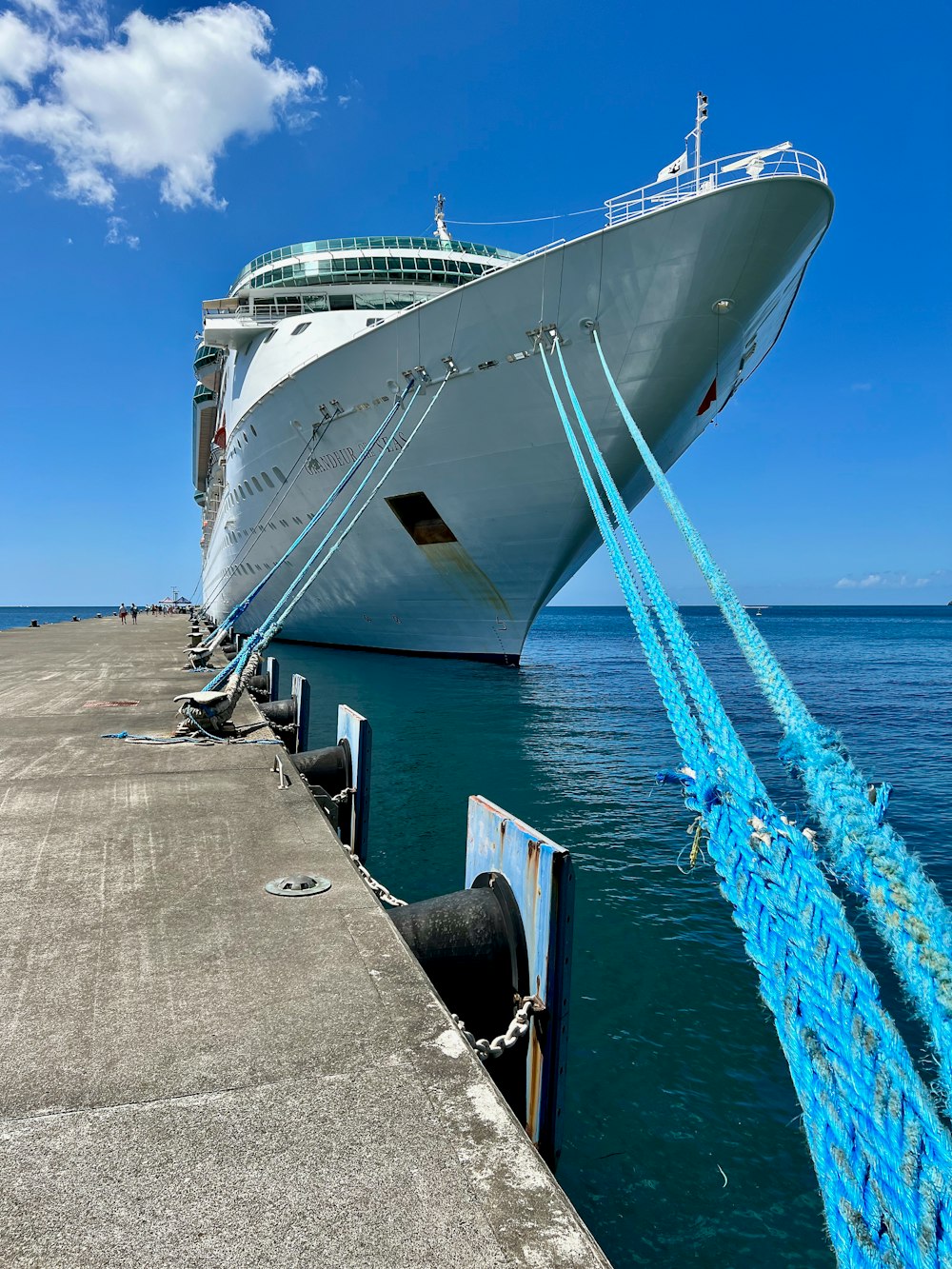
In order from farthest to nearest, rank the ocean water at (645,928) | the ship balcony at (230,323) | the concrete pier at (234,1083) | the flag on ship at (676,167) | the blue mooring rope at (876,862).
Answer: the ship balcony at (230,323) < the flag on ship at (676,167) < the blue mooring rope at (876,862) < the ocean water at (645,928) < the concrete pier at (234,1083)

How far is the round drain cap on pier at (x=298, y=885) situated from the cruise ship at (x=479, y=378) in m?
11.9

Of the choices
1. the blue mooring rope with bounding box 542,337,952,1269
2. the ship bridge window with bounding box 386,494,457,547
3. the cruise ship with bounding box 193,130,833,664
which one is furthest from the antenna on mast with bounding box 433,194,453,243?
the blue mooring rope with bounding box 542,337,952,1269

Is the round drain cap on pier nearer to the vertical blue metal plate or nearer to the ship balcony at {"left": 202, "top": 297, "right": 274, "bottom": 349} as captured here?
the vertical blue metal plate

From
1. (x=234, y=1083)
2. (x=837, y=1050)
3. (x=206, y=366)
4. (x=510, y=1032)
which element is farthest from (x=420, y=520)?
(x=206, y=366)

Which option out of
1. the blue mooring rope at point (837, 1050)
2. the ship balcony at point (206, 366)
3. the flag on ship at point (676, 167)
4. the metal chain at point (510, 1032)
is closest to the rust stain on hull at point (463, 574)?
the flag on ship at point (676, 167)

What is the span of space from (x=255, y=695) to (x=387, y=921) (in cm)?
1039

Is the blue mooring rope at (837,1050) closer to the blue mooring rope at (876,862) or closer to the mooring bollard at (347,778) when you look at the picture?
the blue mooring rope at (876,862)

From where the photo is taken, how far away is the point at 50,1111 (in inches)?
80.6

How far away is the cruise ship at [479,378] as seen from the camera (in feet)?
42.1

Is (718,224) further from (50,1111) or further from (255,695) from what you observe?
(50,1111)

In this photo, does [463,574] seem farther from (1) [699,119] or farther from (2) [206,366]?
(2) [206,366]

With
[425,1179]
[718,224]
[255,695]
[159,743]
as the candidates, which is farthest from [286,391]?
[425,1179]

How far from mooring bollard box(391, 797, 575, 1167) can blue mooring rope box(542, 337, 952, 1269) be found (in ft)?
2.98

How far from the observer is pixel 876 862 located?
4602 mm
